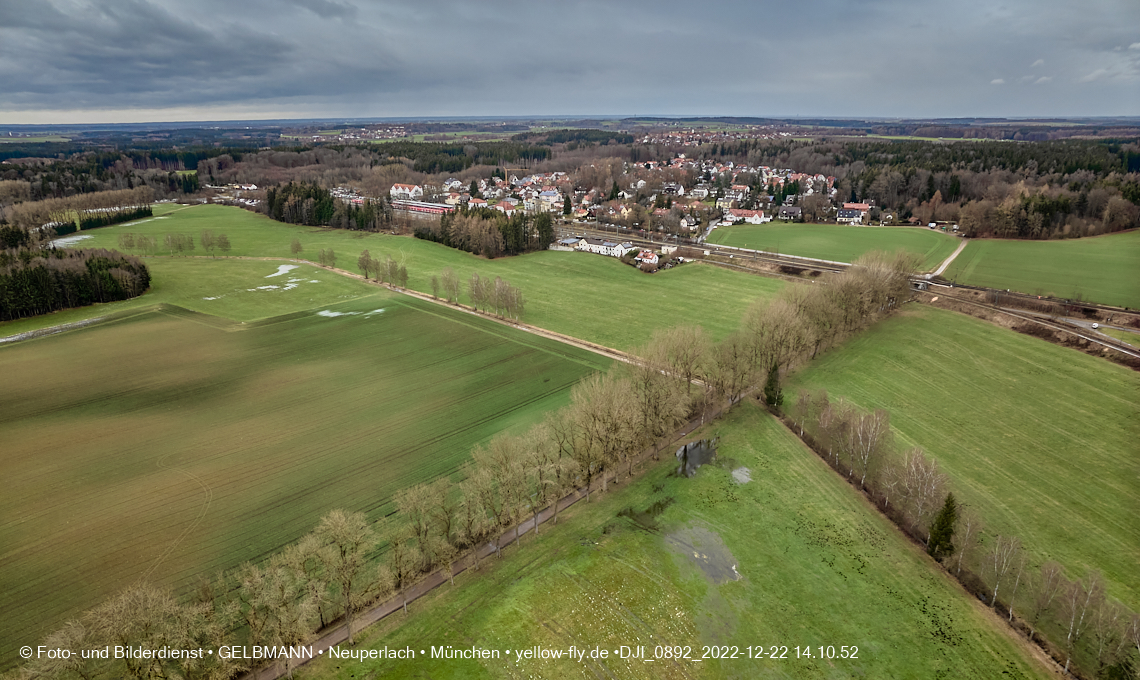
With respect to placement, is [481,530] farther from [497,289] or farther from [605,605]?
[497,289]

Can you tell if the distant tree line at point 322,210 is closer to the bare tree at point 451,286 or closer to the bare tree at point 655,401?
the bare tree at point 451,286

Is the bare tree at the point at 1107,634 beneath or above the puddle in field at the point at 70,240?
beneath

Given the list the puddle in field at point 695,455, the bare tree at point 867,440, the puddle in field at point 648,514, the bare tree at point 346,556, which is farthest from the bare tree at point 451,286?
the bare tree at point 867,440

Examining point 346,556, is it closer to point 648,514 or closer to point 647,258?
point 648,514

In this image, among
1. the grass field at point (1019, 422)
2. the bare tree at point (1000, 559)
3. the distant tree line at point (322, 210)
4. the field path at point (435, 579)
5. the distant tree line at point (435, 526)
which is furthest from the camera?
the distant tree line at point (322, 210)

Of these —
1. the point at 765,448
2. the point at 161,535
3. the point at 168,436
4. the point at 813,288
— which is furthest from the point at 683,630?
the point at 813,288

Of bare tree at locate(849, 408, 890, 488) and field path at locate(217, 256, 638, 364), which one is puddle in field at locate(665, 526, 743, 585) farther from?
field path at locate(217, 256, 638, 364)
